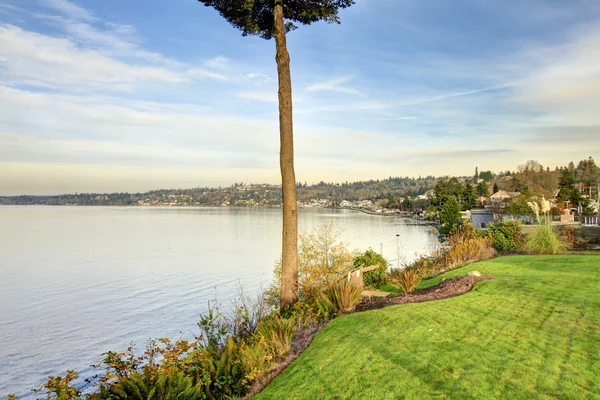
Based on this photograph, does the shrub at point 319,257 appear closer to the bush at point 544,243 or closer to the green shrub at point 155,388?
the bush at point 544,243

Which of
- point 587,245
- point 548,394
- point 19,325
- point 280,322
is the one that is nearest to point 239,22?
point 280,322

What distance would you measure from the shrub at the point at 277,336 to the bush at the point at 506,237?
14.7 m

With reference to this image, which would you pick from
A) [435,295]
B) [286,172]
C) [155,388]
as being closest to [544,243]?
[435,295]

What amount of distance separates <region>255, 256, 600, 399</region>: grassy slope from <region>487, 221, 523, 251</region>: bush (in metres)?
11.0

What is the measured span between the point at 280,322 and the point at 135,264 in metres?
30.6

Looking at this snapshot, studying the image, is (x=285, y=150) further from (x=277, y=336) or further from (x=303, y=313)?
(x=277, y=336)

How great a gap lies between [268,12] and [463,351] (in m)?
9.34

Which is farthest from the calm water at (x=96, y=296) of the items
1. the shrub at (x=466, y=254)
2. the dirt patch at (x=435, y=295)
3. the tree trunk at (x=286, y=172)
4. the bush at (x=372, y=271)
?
the shrub at (x=466, y=254)

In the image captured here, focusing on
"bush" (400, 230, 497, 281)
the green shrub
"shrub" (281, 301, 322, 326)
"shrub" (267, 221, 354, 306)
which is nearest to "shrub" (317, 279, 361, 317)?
"shrub" (281, 301, 322, 326)

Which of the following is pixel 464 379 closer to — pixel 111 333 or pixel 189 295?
pixel 111 333

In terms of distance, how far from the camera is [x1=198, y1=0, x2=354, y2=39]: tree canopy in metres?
10.4

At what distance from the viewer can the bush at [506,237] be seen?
1862cm

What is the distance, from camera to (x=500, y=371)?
4492mm

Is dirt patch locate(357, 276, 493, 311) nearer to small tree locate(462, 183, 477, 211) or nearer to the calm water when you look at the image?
the calm water
